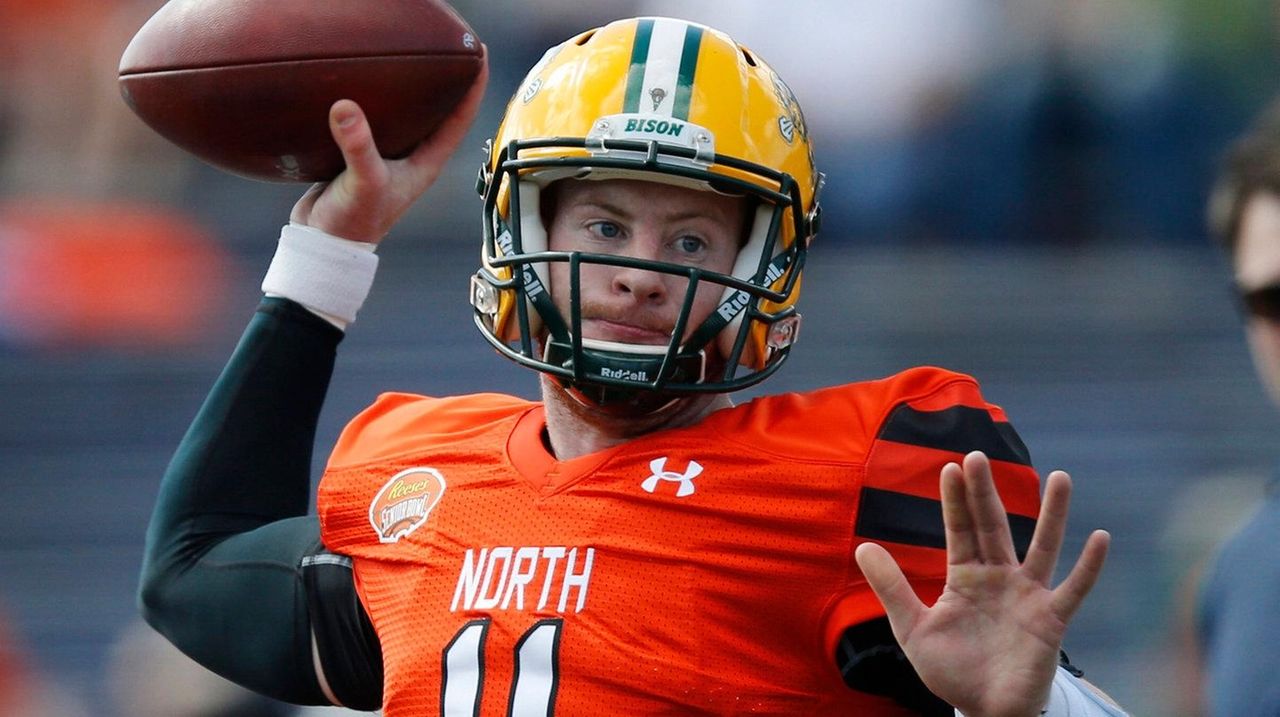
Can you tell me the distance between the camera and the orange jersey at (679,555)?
1870 mm

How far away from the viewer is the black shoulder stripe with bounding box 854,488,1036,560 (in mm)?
1882

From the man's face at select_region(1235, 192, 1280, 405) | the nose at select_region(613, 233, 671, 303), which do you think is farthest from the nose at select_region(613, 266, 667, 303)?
the man's face at select_region(1235, 192, 1280, 405)

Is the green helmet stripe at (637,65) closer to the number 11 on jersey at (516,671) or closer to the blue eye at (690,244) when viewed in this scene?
the blue eye at (690,244)

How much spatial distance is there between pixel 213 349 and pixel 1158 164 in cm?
307

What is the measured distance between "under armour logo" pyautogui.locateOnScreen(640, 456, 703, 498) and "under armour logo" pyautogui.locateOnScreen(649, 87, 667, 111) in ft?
1.37

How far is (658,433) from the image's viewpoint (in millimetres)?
2070

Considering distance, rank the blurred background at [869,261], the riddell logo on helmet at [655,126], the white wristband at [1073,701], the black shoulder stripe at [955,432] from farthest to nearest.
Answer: the blurred background at [869,261] → the riddell logo on helmet at [655,126] → the black shoulder stripe at [955,432] → the white wristband at [1073,701]

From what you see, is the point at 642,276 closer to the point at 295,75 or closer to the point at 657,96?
the point at 657,96

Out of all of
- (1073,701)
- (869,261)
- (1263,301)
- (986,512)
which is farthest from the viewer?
(869,261)

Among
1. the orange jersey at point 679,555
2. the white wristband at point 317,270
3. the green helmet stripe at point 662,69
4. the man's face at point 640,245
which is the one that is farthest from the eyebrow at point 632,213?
the white wristband at point 317,270

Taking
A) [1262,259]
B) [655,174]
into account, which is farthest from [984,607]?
[655,174]

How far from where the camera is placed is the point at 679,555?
75.5 inches

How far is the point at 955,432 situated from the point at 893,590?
0.31 metres

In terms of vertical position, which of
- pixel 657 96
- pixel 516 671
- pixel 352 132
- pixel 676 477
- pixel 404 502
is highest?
pixel 657 96
